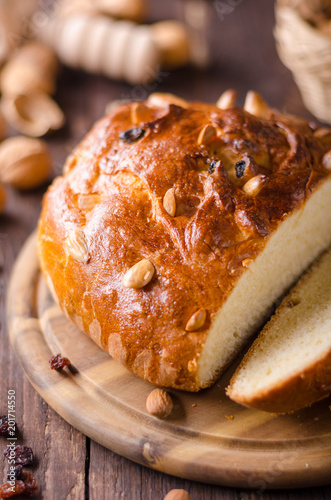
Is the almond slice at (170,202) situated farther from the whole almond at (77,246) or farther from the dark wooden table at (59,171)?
the dark wooden table at (59,171)

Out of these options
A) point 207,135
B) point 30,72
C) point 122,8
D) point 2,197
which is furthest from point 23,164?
point 122,8

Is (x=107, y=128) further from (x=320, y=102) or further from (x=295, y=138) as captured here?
(x=320, y=102)

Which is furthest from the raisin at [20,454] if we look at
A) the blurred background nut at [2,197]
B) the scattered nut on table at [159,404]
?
the blurred background nut at [2,197]

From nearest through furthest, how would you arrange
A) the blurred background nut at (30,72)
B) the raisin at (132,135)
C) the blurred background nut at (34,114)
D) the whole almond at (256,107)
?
the raisin at (132,135)
the whole almond at (256,107)
the blurred background nut at (34,114)
the blurred background nut at (30,72)

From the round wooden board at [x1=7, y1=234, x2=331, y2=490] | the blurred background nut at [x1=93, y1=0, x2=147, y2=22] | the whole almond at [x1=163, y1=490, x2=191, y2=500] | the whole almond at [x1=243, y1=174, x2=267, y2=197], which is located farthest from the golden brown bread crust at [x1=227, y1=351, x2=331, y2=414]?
the blurred background nut at [x1=93, y1=0, x2=147, y2=22]

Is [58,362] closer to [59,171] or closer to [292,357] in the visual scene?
[292,357]

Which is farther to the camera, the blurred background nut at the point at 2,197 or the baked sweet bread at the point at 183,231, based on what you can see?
the blurred background nut at the point at 2,197

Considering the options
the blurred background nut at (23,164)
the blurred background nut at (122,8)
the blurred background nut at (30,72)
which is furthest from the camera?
the blurred background nut at (122,8)

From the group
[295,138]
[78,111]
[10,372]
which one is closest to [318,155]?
[295,138]
